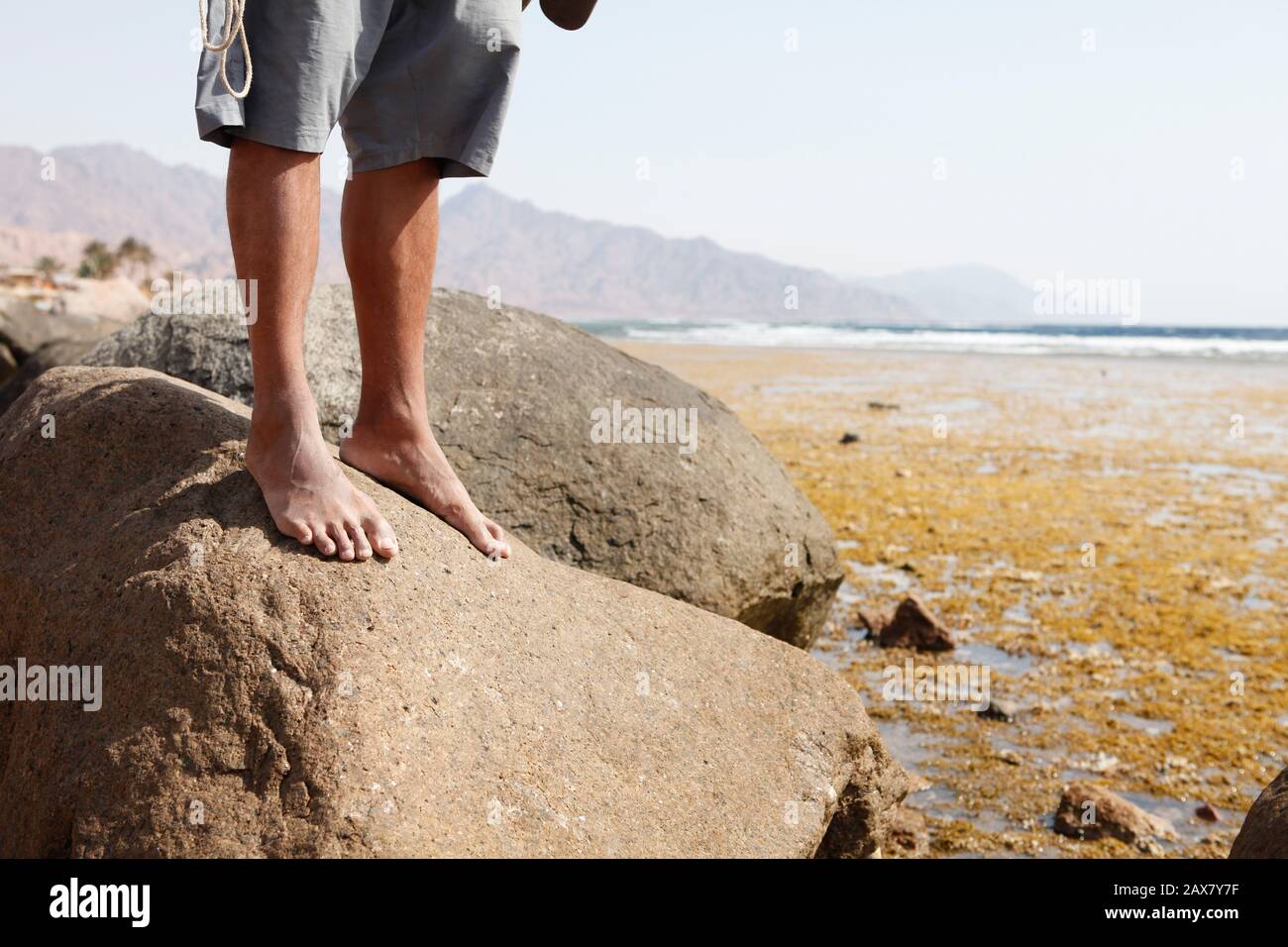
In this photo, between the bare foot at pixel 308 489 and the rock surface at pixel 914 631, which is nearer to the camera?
the bare foot at pixel 308 489

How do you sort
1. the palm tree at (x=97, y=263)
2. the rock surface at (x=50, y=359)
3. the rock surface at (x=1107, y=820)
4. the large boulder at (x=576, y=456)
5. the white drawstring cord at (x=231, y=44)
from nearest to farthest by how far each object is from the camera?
the white drawstring cord at (x=231, y=44)
the rock surface at (x=1107, y=820)
the large boulder at (x=576, y=456)
the rock surface at (x=50, y=359)
the palm tree at (x=97, y=263)

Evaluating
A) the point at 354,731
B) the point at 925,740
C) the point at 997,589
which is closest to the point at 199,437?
the point at 354,731

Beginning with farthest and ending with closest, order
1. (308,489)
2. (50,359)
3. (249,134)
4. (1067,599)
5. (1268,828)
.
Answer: (50,359) < (1067,599) < (1268,828) < (308,489) < (249,134)

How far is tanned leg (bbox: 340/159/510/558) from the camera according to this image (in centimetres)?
276

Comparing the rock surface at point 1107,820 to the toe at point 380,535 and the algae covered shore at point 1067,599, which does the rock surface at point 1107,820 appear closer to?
the algae covered shore at point 1067,599

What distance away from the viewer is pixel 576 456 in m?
4.35

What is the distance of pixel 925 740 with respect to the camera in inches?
185

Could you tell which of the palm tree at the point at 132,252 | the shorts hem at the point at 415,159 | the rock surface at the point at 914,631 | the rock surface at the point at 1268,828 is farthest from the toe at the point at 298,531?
the palm tree at the point at 132,252

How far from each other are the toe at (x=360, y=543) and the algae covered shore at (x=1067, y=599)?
7.81 ft

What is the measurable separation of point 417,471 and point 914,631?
364cm

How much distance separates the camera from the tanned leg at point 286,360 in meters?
2.40

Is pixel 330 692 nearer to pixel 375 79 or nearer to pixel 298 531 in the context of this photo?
pixel 298 531

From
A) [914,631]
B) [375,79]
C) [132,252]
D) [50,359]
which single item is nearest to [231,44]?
[375,79]

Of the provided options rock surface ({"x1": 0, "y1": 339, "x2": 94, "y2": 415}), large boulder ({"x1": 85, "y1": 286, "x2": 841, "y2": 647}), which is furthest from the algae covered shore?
rock surface ({"x1": 0, "y1": 339, "x2": 94, "y2": 415})
